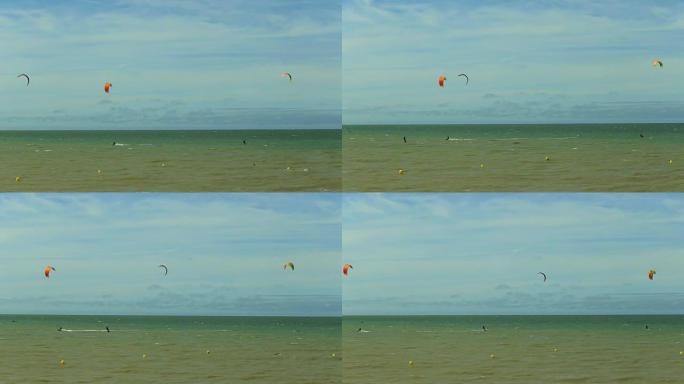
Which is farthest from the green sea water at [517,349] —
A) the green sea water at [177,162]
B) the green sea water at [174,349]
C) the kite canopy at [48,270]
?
the kite canopy at [48,270]

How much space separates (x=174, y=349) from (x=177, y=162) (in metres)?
0.88

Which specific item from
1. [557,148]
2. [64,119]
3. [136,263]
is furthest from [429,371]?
[64,119]

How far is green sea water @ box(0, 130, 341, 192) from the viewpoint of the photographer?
417 cm

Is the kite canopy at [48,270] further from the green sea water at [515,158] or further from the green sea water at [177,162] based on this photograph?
the green sea water at [515,158]

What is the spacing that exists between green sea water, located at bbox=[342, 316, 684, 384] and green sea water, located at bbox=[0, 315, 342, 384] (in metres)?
0.20

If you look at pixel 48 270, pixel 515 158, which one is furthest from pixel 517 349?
pixel 48 270

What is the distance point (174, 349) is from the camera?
13.6 feet

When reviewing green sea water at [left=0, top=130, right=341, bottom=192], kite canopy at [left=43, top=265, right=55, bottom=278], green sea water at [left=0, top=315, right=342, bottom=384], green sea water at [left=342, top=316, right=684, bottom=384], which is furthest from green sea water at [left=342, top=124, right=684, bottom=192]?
kite canopy at [left=43, top=265, right=55, bottom=278]

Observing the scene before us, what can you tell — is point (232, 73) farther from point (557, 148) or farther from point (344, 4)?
point (557, 148)

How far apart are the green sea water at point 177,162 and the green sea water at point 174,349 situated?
24.7 inches

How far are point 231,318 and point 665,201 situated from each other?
6.83 feet

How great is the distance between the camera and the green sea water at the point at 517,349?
404cm

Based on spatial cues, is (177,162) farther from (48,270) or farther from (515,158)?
(515,158)

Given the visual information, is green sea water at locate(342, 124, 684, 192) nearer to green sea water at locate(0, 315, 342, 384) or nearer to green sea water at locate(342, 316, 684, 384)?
green sea water at locate(342, 316, 684, 384)
